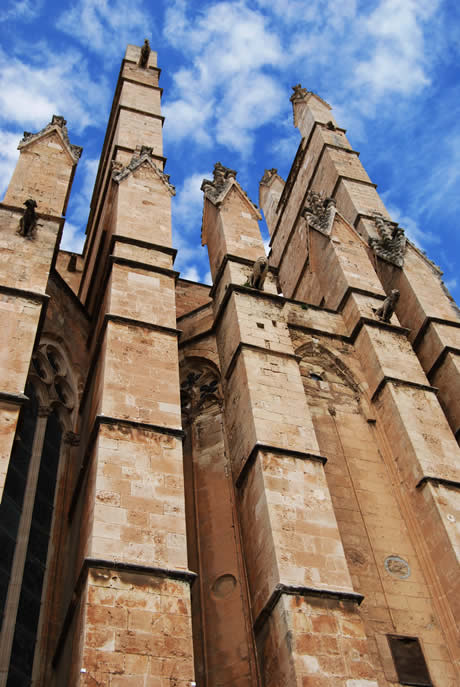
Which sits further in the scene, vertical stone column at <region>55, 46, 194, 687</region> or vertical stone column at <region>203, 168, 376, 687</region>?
vertical stone column at <region>203, 168, 376, 687</region>

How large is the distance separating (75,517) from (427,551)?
3.57 m

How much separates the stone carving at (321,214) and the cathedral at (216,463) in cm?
35

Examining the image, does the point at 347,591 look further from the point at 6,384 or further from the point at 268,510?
the point at 6,384

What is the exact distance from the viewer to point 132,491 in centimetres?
541

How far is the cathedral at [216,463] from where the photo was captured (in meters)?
5.04

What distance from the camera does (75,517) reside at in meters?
6.21

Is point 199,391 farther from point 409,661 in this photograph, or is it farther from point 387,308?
point 409,661

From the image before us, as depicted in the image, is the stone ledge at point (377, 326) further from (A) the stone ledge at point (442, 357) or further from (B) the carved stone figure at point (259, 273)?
(B) the carved stone figure at point (259, 273)

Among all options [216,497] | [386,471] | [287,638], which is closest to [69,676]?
[287,638]

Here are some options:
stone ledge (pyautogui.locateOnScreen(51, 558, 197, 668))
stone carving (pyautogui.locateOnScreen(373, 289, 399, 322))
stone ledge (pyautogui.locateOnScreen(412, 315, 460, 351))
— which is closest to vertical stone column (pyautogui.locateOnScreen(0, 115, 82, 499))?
stone ledge (pyautogui.locateOnScreen(51, 558, 197, 668))

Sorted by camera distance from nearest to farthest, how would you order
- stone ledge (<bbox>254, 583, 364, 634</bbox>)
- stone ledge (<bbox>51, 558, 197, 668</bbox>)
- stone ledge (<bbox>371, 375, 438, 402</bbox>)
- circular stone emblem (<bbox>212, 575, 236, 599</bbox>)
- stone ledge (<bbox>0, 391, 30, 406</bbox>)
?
1. stone ledge (<bbox>51, 558, 197, 668</bbox>)
2. stone ledge (<bbox>254, 583, 364, 634</bbox>)
3. stone ledge (<bbox>0, 391, 30, 406</bbox>)
4. circular stone emblem (<bbox>212, 575, 236, 599</bbox>)
5. stone ledge (<bbox>371, 375, 438, 402</bbox>)

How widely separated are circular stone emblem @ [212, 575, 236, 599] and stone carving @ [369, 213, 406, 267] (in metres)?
6.44

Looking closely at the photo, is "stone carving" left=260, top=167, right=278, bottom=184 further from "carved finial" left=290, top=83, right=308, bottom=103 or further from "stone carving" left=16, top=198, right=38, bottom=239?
"stone carving" left=16, top=198, right=38, bottom=239

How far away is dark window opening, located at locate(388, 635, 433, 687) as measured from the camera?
230 inches
